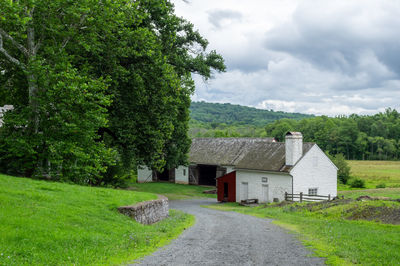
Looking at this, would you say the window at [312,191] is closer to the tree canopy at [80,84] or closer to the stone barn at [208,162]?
the stone barn at [208,162]

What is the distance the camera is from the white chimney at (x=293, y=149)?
34812mm

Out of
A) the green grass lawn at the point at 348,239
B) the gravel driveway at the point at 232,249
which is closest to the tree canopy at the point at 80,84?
the gravel driveway at the point at 232,249

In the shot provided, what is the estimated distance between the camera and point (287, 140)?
35750 mm

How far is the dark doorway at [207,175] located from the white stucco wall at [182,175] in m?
1.97

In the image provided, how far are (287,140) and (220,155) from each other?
17.2 m

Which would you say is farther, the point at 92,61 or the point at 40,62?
the point at 92,61

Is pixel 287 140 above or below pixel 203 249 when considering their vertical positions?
above

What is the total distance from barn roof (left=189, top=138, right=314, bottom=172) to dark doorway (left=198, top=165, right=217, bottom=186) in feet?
7.24

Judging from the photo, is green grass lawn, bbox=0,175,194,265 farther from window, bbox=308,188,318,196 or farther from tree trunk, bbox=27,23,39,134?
window, bbox=308,188,318,196

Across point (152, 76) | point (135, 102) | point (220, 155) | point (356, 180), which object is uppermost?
point (152, 76)

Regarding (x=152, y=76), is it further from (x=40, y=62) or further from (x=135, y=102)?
(x=40, y=62)

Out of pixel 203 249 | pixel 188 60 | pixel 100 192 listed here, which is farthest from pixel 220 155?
pixel 203 249

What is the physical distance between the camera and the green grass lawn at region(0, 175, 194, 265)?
8945 mm

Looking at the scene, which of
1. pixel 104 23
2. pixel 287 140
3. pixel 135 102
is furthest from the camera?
pixel 287 140
